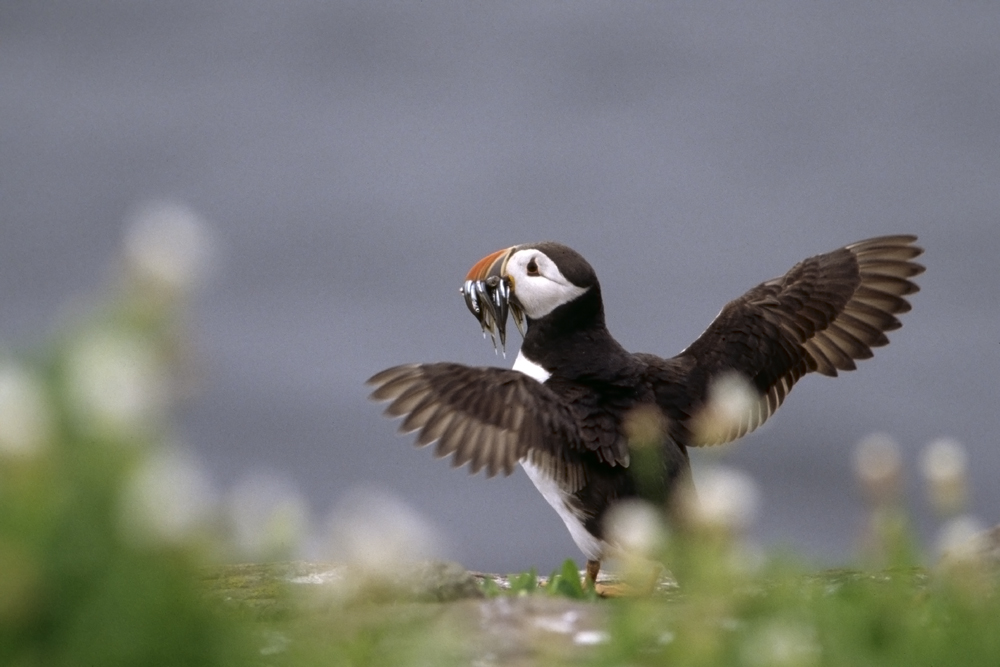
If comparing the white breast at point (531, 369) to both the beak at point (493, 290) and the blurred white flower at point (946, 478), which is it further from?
the blurred white flower at point (946, 478)

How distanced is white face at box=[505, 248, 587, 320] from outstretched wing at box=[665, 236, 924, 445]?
0.49 m

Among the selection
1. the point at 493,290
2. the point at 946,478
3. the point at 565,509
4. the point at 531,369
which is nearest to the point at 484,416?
the point at 565,509

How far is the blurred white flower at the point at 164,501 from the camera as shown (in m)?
2.26

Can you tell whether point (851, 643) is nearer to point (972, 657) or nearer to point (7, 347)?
point (972, 657)

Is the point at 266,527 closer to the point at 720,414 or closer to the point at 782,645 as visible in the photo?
the point at 782,645

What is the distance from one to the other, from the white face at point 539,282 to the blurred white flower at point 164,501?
3.46 meters

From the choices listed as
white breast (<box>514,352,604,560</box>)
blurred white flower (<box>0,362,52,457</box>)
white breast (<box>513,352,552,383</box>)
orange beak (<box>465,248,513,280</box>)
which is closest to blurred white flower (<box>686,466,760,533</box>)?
blurred white flower (<box>0,362,52,457</box>)

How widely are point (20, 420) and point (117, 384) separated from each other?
0.49 ft

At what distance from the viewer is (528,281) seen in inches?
227

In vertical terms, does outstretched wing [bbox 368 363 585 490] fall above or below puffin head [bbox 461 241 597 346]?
below

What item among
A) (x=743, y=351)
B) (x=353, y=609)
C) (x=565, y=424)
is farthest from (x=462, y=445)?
(x=353, y=609)

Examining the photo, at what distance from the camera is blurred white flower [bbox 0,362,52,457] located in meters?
2.17

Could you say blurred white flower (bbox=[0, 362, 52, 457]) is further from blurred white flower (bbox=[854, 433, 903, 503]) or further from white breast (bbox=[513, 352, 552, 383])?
white breast (bbox=[513, 352, 552, 383])

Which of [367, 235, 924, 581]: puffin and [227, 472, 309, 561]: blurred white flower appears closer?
[227, 472, 309, 561]: blurred white flower
